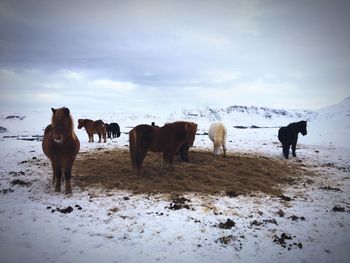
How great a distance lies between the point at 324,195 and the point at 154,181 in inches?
200

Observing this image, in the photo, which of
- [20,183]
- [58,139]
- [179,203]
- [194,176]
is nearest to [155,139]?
[194,176]

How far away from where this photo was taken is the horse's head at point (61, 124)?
588 centimetres

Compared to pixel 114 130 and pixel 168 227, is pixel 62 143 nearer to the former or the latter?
pixel 168 227

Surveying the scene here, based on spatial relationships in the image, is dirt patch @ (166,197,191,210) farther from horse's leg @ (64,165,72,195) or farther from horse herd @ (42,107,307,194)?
horse's leg @ (64,165,72,195)

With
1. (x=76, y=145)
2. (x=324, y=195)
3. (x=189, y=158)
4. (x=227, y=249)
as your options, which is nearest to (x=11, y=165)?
(x=76, y=145)

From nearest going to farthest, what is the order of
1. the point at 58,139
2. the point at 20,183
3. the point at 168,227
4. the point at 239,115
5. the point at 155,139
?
the point at 168,227 < the point at 58,139 < the point at 20,183 < the point at 155,139 < the point at 239,115

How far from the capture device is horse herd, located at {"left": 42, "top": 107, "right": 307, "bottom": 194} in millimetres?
6125

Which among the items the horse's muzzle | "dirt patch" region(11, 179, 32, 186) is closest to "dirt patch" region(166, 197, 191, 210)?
the horse's muzzle

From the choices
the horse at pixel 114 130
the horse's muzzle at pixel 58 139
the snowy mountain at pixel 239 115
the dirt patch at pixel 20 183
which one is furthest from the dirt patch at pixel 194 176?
the snowy mountain at pixel 239 115

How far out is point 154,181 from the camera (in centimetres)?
750

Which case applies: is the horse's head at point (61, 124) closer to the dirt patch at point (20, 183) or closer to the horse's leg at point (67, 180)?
the horse's leg at point (67, 180)

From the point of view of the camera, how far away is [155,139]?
26.3 ft

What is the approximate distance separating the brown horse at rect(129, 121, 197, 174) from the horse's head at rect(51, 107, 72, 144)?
224cm

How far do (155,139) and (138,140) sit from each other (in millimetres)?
590
